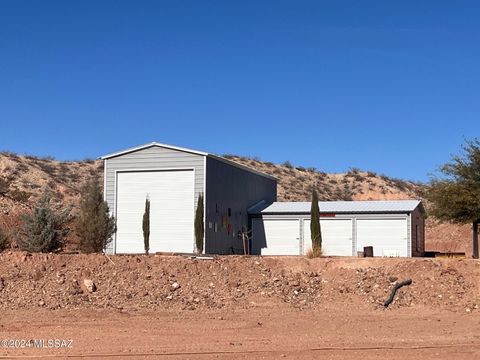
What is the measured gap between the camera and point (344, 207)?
38.7 m

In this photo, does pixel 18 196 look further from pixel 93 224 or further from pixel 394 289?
pixel 394 289

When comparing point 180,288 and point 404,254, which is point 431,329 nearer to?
point 180,288

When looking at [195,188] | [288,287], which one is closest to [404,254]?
[195,188]

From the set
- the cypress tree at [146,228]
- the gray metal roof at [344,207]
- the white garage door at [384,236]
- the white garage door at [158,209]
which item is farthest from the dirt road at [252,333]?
the gray metal roof at [344,207]

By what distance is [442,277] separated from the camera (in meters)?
25.1

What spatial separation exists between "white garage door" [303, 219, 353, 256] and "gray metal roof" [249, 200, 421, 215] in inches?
26.3

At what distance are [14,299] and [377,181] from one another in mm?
64639

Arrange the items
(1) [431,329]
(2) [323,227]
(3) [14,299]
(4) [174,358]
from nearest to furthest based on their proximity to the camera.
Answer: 1. (4) [174,358]
2. (1) [431,329]
3. (3) [14,299]
4. (2) [323,227]

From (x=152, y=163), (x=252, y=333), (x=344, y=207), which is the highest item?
(x=152, y=163)

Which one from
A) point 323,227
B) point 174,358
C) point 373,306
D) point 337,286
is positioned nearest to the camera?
point 174,358

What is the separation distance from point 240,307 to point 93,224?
1031 centimetres

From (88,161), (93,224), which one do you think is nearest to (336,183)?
(88,161)

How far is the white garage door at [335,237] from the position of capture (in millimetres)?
37719

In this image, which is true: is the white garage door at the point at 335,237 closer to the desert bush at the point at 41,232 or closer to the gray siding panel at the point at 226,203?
the gray siding panel at the point at 226,203
